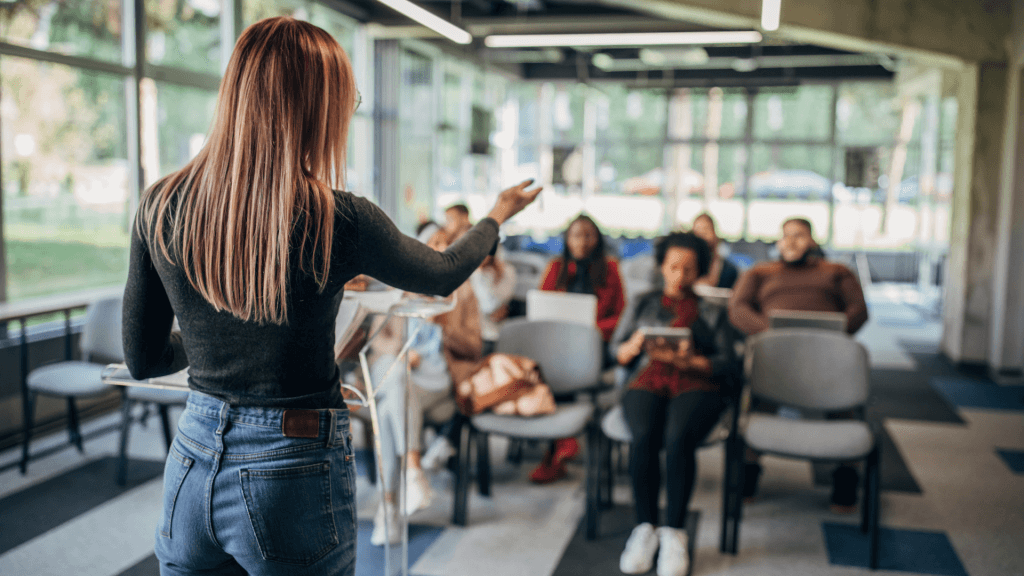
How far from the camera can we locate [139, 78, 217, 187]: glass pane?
578 cm

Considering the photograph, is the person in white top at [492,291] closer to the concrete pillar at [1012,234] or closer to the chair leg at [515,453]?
the chair leg at [515,453]

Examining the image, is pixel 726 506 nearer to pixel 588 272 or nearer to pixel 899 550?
pixel 899 550

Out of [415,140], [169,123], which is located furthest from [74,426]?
[415,140]

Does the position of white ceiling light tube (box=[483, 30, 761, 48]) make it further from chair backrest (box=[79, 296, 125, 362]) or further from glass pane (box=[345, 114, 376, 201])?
chair backrest (box=[79, 296, 125, 362])

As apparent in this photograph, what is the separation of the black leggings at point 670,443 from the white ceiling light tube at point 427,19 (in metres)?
3.55

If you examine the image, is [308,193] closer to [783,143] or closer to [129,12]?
[129,12]

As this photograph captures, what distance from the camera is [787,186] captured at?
13.5 metres

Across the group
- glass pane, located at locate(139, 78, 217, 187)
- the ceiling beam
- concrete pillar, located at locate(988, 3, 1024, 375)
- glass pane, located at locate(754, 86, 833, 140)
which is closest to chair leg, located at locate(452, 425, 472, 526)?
glass pane, located at locate(139, 78, 217, 187)

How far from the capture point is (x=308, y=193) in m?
1.11

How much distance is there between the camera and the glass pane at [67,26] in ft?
15.2

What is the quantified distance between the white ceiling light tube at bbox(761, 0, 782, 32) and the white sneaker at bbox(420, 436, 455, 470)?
3.76 meters

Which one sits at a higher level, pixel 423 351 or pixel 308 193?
pixel 308 193

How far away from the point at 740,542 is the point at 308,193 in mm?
2908

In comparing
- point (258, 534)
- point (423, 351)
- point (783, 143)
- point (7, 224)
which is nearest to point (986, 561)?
point (423, 351)
